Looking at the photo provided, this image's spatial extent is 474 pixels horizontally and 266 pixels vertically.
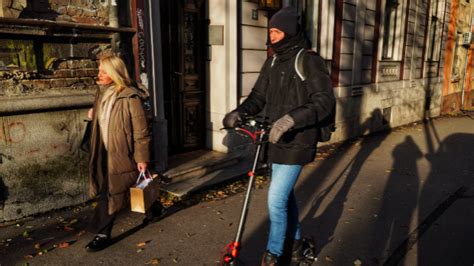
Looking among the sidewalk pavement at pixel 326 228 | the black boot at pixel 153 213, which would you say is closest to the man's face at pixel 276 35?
the sidewalk pavement at pixel 326 228

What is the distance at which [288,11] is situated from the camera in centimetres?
275

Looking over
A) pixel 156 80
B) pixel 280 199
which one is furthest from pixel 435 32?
pixel 280 199

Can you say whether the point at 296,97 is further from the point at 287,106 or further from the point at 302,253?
the point at 302,253

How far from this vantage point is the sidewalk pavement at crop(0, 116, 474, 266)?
3553 mm

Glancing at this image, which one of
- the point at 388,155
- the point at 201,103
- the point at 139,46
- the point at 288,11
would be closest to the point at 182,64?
the point at 201,103

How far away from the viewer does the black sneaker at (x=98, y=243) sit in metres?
3.60

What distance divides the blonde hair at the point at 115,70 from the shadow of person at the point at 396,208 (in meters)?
2.84

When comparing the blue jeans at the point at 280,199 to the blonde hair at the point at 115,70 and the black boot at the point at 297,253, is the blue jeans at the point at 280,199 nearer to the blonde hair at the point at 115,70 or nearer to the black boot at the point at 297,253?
the black boot at the point at 297,253

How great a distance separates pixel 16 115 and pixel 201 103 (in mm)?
3324

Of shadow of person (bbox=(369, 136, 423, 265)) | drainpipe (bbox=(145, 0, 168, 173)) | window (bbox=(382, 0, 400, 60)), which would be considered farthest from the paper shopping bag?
Answer: window (bbox=(382, 0, 400, 60))

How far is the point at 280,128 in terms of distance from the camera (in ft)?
7.95

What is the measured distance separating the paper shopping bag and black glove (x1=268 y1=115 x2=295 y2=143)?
1.54 meters

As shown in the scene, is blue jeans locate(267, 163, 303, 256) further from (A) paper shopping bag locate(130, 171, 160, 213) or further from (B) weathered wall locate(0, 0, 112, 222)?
(B) weathered wall locate(0, 0, 112, 222)

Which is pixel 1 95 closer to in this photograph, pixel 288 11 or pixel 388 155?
pixel 288 11
